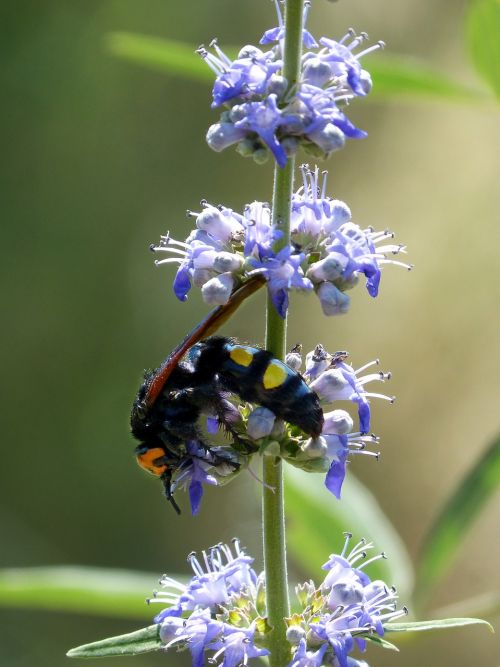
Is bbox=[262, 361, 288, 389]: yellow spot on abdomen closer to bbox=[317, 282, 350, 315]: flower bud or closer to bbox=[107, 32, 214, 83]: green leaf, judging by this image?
bbox=[317, 282, 350, 315]: flower bud

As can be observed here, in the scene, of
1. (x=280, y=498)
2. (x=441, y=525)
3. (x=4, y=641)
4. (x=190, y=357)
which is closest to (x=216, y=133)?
(x=190, y=357)

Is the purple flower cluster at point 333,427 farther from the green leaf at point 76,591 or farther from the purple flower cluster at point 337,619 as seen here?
the green leaf at point 76,591

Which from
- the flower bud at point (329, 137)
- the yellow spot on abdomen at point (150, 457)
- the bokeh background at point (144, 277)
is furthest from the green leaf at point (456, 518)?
the bokeh background at point (144, 277)

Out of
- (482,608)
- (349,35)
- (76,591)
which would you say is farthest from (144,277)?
(349,35)

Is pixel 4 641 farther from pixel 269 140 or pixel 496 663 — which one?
pixel 269 140

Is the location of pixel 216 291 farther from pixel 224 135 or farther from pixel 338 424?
pixel 338 424

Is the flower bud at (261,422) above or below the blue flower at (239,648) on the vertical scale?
above

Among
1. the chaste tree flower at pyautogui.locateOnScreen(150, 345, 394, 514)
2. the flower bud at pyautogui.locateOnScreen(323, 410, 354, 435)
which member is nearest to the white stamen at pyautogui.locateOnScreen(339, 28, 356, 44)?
the chaste tree flower at pyautogui.locateOnScreen(150, 345, 394, 514)
